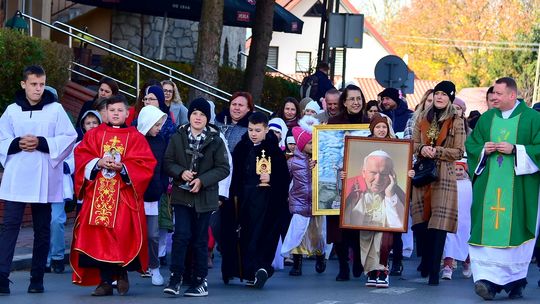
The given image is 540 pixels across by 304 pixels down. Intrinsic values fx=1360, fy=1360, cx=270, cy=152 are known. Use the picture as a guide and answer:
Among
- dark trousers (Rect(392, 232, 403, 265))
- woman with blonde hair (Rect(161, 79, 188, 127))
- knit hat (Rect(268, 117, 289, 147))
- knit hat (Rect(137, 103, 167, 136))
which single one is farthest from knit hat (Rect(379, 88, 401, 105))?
knit hat (Rect(137, 103, 167, 136))

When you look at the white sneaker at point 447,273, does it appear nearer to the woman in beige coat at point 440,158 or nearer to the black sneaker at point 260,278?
the woman in beige coat at point 440,158

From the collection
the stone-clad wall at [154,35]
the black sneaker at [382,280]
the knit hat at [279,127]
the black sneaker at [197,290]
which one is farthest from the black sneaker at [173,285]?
the stone-clad wall at [154,35]

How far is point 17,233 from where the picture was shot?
11711 mm

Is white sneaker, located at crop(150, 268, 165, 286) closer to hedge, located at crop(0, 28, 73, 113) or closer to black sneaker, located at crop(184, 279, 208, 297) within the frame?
black sneaker, located at crop(184, 279, 208, 297)

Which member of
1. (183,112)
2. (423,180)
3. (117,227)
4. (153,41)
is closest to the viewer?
(117,227)

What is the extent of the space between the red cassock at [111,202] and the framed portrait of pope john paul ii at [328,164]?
2706 millimetres

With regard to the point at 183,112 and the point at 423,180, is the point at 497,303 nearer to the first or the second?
the point at 423,180

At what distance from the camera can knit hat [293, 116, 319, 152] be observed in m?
14.5

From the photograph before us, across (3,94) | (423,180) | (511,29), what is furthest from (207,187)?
(511,29)

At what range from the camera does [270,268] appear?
1291cm

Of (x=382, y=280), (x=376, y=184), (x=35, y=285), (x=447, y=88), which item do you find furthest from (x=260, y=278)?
(x=447, y=88)

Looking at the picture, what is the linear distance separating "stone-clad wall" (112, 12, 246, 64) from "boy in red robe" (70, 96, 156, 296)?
64.1 ft

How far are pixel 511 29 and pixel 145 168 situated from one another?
65620 mm

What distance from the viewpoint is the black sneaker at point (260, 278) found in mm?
12742
